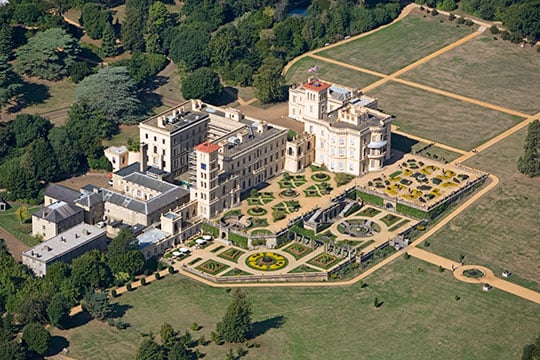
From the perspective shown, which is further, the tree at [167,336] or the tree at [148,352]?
the tree at [167,336]

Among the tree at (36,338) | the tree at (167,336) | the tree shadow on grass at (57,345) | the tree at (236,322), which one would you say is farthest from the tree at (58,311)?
the tree at (236,322)

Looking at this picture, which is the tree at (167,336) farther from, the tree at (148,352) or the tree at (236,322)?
the tree at (236,322)

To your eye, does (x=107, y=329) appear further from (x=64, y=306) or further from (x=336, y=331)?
(x=336, y=331)

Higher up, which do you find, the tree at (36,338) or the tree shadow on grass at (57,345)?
the tree at (36,338)

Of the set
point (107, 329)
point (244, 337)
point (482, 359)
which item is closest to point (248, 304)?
point (244, 337)

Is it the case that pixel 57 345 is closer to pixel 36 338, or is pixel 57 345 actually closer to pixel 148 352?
pixel 36 338

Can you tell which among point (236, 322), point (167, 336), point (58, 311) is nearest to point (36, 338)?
point (58, 311)
